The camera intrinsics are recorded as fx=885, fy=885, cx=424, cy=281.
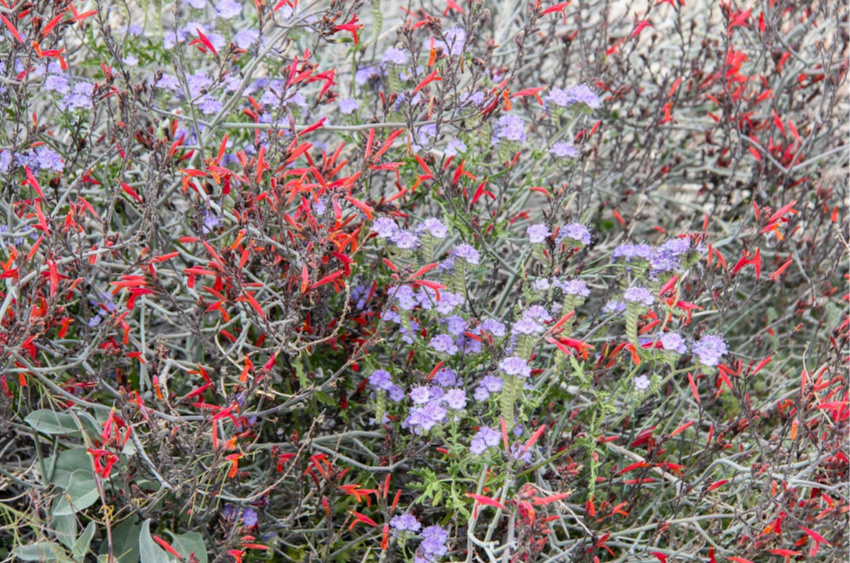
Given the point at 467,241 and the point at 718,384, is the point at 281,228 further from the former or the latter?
the point at 718,384

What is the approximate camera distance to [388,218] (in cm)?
266

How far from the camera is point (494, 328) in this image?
271 cm

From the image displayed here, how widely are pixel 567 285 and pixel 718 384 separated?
0.97 meters

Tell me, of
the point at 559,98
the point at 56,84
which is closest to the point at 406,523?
the point at 559,98

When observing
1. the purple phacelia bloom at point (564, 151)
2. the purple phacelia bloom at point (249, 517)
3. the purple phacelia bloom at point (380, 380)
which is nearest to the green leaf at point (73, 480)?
the purple phacelia bloom at point (249, 517)

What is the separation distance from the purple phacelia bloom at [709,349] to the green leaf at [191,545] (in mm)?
1560

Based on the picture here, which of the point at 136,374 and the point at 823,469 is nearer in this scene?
the point at 823,469

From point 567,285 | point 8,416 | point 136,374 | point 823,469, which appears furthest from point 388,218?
point 823,469

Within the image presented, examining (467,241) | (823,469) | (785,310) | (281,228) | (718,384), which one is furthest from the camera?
(785,310)

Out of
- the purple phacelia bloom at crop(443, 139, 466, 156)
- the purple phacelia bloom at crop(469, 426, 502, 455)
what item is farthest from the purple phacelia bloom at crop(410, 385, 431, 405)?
the purple phacelia bloom at crop(443, 139, 466, 156)

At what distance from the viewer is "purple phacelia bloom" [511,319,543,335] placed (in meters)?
2.47

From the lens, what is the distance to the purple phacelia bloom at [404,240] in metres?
2.64

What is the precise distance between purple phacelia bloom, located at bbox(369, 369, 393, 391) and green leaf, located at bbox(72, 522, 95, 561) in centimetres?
88

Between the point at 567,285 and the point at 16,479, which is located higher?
the point at 567,285
